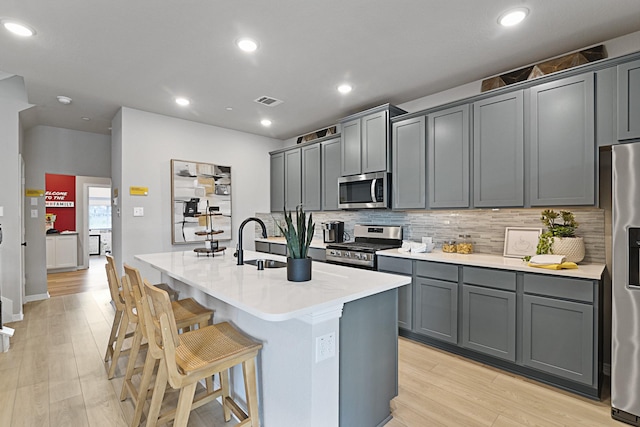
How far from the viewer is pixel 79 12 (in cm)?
211

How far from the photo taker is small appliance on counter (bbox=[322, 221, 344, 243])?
4.45 metres

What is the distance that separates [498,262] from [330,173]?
250cm

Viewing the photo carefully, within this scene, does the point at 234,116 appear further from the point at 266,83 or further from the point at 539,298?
the point at 539,298

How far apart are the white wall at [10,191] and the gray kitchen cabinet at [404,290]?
4394 millimetres

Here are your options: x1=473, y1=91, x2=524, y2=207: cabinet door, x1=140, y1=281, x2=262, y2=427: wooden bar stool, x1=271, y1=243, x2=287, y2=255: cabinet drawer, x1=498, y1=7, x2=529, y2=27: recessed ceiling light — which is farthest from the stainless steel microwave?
x1=140, y1=281, x2=262, y2=427: wooden bar stool

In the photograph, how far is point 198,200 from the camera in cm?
457

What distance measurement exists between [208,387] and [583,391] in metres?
2.57

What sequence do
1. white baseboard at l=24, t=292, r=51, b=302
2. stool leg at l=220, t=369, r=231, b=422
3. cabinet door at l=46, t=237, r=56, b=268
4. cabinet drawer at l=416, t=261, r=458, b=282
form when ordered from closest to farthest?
1. stool leg at l=220, t=369, r=231, b=422
2. cabinet drawer at l=416, t=261, r=458, b=282
3. white baseboard at l=24, t=292, r=51, b=302
4. cabinet door at l=46, t=237, r=56, b=268

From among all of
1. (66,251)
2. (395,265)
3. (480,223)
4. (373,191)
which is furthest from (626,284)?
(66,251)

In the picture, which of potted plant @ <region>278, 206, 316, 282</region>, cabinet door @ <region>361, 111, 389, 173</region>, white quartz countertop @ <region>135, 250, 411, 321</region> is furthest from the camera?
cabinet door @ <region>361, 111, 389, 173</region>

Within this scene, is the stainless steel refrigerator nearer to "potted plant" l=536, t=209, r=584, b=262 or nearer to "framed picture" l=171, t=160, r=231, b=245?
"potted plant" l=536, t=209, r=584, b=262

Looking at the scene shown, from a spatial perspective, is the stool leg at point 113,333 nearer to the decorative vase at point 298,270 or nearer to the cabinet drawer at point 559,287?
the decorative vase at point 298,270

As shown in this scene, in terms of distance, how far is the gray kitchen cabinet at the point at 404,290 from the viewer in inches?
124

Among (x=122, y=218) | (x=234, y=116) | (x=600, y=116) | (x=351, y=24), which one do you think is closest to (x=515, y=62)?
(x=600, y=116)
